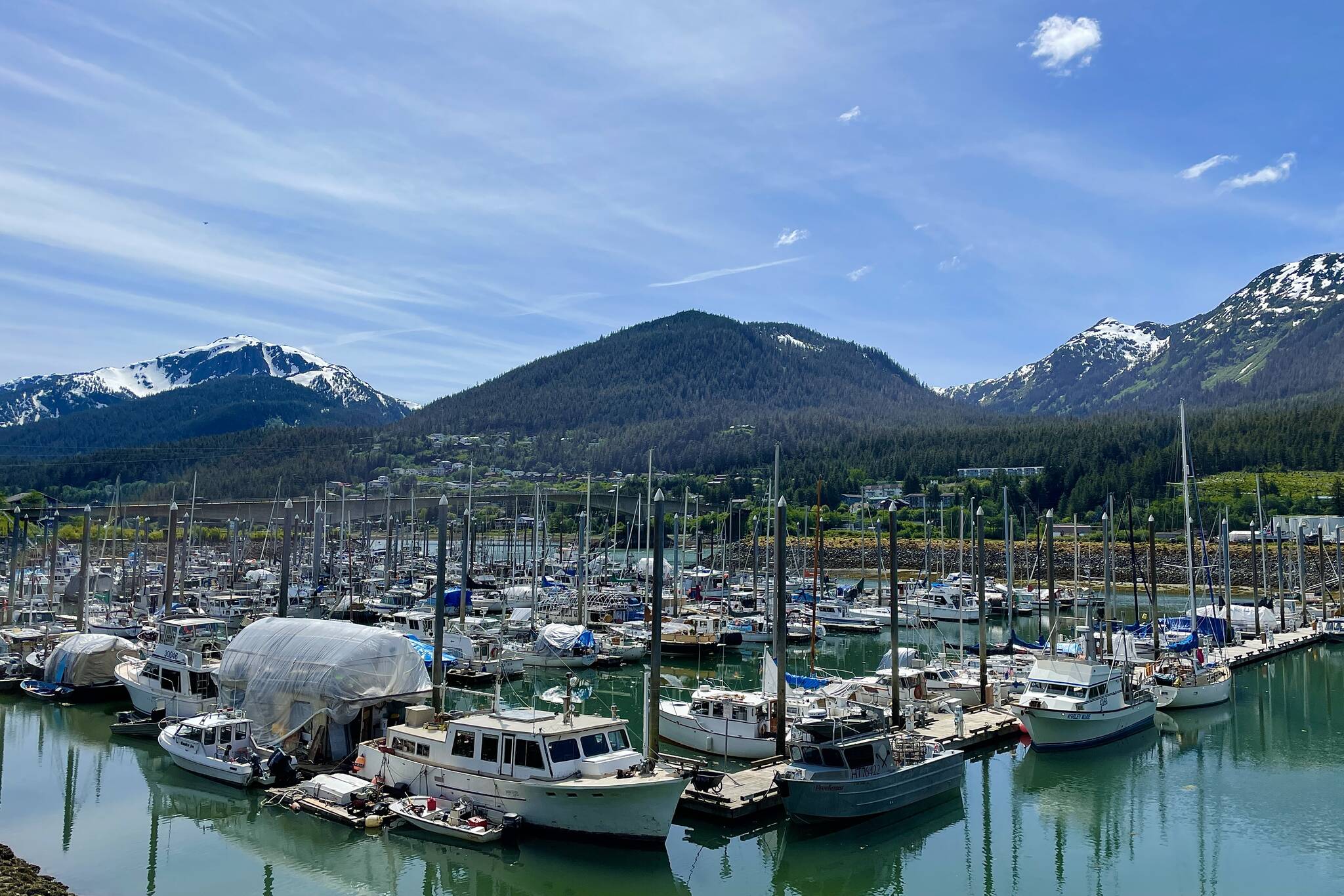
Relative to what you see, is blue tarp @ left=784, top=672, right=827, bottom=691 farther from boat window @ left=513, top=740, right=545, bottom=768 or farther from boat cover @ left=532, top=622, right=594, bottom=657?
boat window @ left=513, top=740, right=545, bottom=768

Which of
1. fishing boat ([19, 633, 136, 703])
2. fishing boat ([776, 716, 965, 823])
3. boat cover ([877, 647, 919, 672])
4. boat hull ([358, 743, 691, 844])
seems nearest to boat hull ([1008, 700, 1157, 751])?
fishing boat ([776, 716, 965, 823])

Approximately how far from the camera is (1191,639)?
53.3m

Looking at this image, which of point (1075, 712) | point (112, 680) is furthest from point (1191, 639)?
point (112, 680)

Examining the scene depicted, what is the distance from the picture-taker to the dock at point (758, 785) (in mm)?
25312

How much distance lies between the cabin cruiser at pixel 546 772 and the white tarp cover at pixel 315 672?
3.14m

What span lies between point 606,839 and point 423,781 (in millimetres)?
5696

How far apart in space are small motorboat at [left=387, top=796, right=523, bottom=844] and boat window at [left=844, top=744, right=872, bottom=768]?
913 cm

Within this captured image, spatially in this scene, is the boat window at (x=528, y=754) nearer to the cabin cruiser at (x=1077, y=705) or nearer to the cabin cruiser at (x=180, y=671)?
the cabin cruiser at (x=180, y=671)

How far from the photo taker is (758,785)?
88.4 ft

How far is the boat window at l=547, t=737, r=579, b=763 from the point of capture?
23.7 meters

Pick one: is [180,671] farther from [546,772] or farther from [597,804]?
[597,804]

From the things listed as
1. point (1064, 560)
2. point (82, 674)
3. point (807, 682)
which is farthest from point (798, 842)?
point (1064, 560)

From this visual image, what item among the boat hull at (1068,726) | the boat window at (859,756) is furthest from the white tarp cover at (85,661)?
the boat hull at (1068,726)

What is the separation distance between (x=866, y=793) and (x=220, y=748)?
20.0 metres
